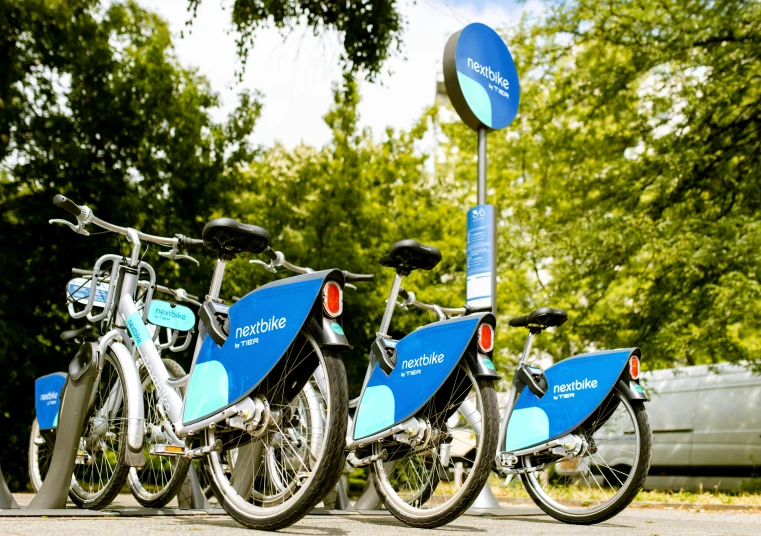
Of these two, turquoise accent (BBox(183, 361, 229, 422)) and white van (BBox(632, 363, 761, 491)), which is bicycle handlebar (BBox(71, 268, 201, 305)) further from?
white van (BBox(632, 363, 761, 491))

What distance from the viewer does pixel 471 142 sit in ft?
61.7

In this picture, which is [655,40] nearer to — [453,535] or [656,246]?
[656,246]

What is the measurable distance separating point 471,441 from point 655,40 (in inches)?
339

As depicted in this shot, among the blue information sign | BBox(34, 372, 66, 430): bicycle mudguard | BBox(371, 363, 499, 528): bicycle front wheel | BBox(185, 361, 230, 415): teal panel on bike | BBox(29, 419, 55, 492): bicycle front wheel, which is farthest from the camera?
the blue information sign

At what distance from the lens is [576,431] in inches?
201

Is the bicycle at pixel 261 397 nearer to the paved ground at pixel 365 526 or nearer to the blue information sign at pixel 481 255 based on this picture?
the paved ground at pixel 365 526

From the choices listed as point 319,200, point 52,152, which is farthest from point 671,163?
point 52,152

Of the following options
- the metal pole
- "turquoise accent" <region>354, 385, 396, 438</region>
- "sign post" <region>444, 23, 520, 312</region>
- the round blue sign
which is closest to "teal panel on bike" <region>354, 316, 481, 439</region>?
"turquoise accent" <region>354, 385, 396, 438</region>

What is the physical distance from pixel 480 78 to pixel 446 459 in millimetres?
4107

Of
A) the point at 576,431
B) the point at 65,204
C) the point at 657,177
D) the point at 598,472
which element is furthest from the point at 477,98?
the point at 657,177

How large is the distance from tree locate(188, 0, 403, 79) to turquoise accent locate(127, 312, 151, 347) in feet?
21.4

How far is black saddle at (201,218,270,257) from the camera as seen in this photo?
12.7ft

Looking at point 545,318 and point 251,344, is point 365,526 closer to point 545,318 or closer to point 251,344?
point 251,344

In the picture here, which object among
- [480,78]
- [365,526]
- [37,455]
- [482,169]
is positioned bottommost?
[365,526]
